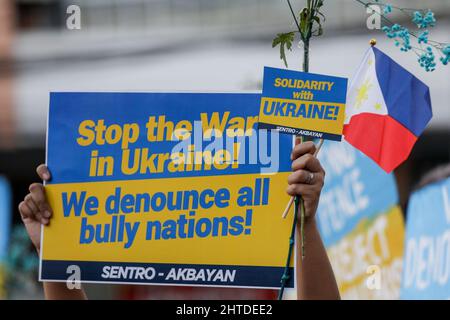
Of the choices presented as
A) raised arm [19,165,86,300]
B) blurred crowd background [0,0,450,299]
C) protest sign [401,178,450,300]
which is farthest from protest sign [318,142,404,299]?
blurred crowd background [0,0,450,299]

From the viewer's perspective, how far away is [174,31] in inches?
544

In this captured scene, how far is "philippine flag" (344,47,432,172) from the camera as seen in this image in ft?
11.2

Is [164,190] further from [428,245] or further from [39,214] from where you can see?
[428,245]

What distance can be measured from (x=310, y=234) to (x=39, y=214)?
0.94m

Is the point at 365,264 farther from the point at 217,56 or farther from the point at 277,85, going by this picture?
the point at 217,56

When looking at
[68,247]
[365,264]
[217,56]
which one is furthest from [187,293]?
[217,56]

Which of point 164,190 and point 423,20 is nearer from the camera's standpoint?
point 423,20

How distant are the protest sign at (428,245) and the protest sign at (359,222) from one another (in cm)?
20

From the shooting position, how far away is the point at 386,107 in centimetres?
343

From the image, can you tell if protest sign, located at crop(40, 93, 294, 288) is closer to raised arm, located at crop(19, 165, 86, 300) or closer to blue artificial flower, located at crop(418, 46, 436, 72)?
raised arm, located at crop(19, 165, 86, 300)

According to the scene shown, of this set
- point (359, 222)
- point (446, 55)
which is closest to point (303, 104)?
point (446, 55)

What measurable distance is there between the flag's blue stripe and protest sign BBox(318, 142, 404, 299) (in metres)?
1.70

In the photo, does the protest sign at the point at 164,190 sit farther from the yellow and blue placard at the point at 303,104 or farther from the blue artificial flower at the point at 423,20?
the blue artificial flower at the point at 423,20

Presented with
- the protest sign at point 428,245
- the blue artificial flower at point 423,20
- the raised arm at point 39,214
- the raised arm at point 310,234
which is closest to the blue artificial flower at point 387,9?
the blue artificial flower at point 423,20
